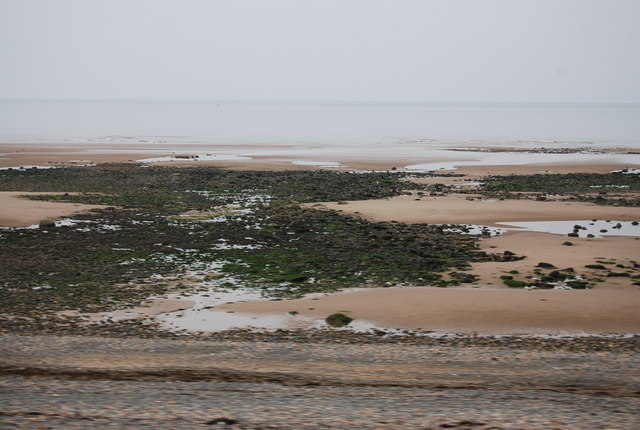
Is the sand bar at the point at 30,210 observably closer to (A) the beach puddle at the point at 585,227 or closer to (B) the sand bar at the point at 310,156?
(A) the beach puddle at the point at 585,227

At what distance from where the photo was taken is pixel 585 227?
28.7 meters

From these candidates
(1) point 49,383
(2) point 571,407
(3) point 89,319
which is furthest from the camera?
(3) point 89,319

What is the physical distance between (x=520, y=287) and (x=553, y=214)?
45.2 ft

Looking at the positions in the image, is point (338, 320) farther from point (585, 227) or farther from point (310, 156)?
point (310, 156)

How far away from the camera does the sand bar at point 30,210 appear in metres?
27.7

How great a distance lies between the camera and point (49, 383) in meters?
11.0

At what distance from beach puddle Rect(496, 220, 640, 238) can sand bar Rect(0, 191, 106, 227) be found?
19641mm

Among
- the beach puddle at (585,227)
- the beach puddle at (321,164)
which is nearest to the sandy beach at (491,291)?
the beach puddle at (585,227)

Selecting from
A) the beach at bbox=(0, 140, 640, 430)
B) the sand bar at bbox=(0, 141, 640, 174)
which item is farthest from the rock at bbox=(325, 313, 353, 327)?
the sand bar at bbox=(0, 141, 640, 174)

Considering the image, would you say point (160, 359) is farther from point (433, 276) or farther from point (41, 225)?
point (41, 225)

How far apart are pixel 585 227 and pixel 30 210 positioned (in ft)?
81.3

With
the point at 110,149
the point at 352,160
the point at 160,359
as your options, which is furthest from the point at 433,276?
the point at 110,149

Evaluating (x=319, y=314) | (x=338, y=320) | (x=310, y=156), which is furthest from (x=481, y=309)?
(x=310, y=156)

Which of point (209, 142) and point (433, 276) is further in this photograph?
point (209, 142)
